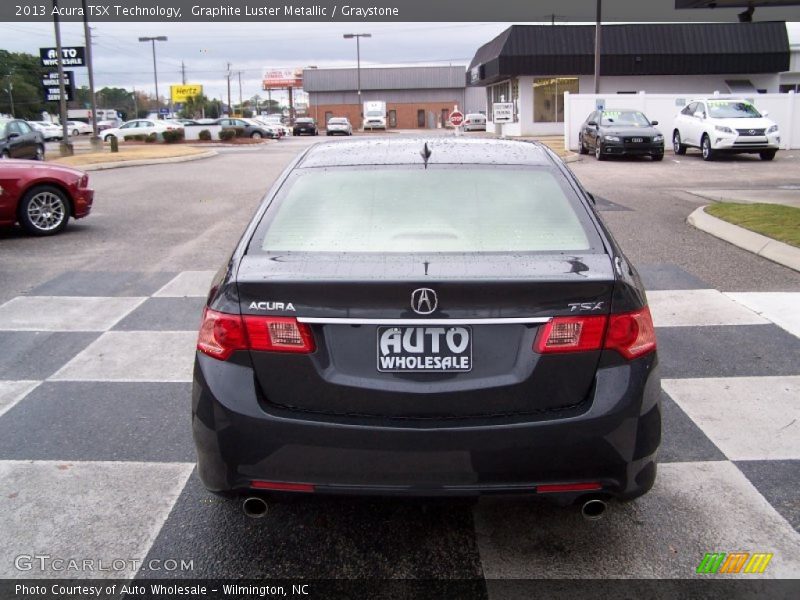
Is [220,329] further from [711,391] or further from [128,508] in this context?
[711,391]

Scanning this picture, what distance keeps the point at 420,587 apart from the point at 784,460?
225cm

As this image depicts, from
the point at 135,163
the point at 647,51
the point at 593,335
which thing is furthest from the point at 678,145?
the point at 593,335

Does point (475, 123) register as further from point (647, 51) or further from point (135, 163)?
point (135, 163)

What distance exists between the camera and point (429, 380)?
117 inches

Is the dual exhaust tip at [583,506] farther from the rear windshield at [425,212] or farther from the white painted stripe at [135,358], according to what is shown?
the white painted stripe at [135,358]

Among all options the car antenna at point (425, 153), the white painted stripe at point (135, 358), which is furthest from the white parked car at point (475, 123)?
the car antenna at point (425, 153)

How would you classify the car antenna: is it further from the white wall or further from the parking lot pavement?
the white wall

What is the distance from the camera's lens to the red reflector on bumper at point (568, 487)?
118 inches

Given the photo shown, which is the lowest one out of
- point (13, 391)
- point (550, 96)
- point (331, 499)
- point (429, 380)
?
point (13, 391)

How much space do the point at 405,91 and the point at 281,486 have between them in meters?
85.3

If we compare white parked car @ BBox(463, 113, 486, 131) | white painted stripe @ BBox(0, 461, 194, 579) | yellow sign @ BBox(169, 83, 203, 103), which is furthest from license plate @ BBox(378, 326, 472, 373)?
yellow sign @ BBox(169, 83, 203, 103)

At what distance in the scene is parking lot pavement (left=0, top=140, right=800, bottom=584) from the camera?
3416 mm

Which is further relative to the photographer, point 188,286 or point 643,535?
point 188,286

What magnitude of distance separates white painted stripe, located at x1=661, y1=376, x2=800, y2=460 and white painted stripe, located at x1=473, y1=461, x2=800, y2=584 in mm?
460
